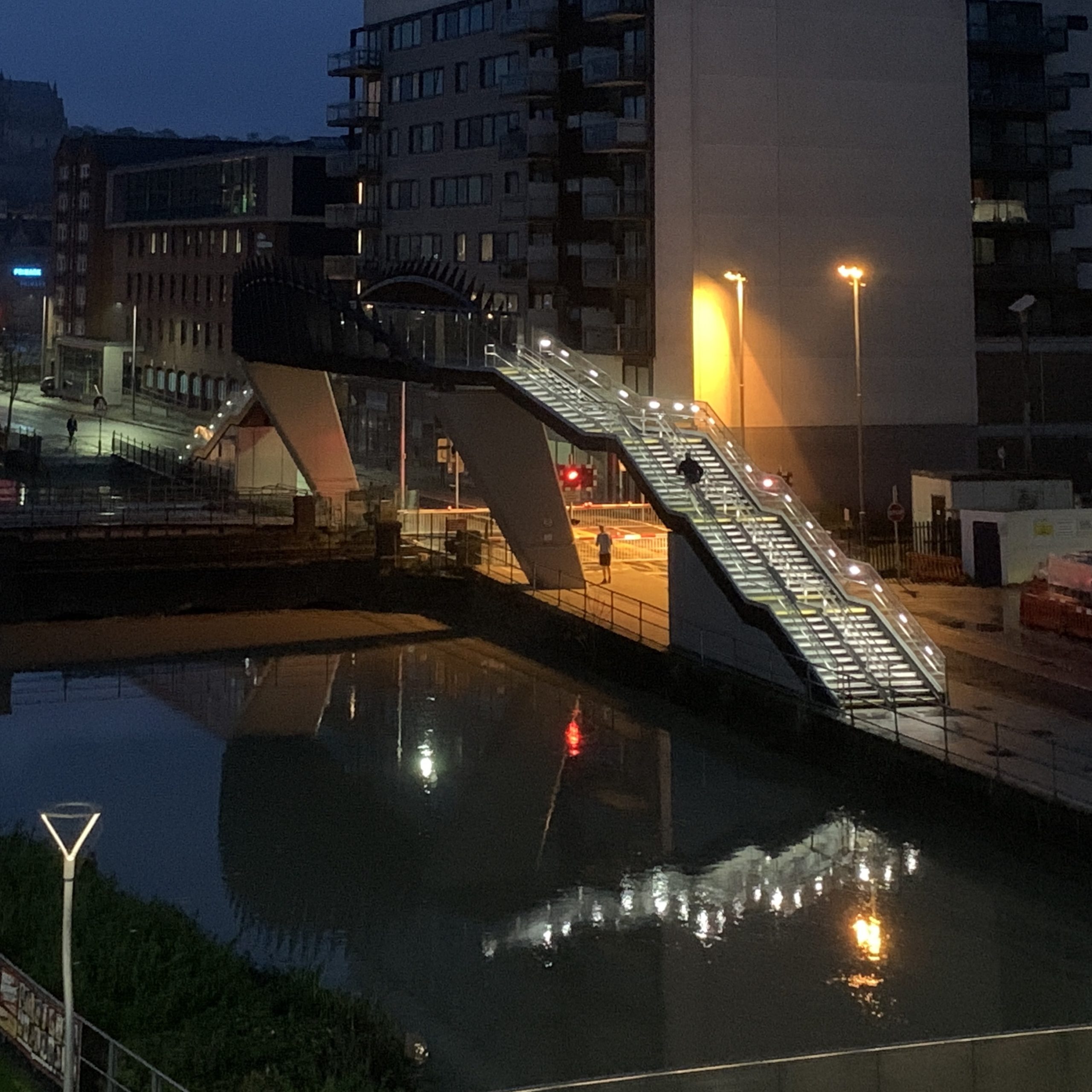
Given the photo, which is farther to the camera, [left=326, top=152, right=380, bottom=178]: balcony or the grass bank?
[left=326, top=152, right=380, bottom=178]: balcony

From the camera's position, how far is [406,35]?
3088 inches

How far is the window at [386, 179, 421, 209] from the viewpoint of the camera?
7788 cm

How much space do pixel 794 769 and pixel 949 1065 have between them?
52.8 feet

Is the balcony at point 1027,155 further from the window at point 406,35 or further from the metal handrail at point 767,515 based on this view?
the metal handrail at point 767,515

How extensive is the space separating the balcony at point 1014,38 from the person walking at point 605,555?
2950cm

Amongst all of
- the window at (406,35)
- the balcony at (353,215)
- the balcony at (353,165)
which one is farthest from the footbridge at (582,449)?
the window at (406,35)

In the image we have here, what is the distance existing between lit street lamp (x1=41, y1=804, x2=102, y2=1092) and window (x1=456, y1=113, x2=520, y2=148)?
59726 millimetres

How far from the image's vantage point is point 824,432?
56.4 metres

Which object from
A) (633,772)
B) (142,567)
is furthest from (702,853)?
(142,567)

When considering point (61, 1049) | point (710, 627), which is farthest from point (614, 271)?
point (61, 1049)

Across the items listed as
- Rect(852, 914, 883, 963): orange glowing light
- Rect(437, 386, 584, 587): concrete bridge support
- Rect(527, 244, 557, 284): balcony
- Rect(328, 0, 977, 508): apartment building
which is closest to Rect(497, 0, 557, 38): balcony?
Rect(328, 0, 977, 508): apartment building

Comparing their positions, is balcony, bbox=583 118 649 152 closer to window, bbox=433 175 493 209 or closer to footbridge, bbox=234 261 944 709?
footbridge, bbox=234 261 944 709

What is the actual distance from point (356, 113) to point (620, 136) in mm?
28760

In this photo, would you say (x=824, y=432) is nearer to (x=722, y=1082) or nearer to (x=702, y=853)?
(x=702, y=853)
